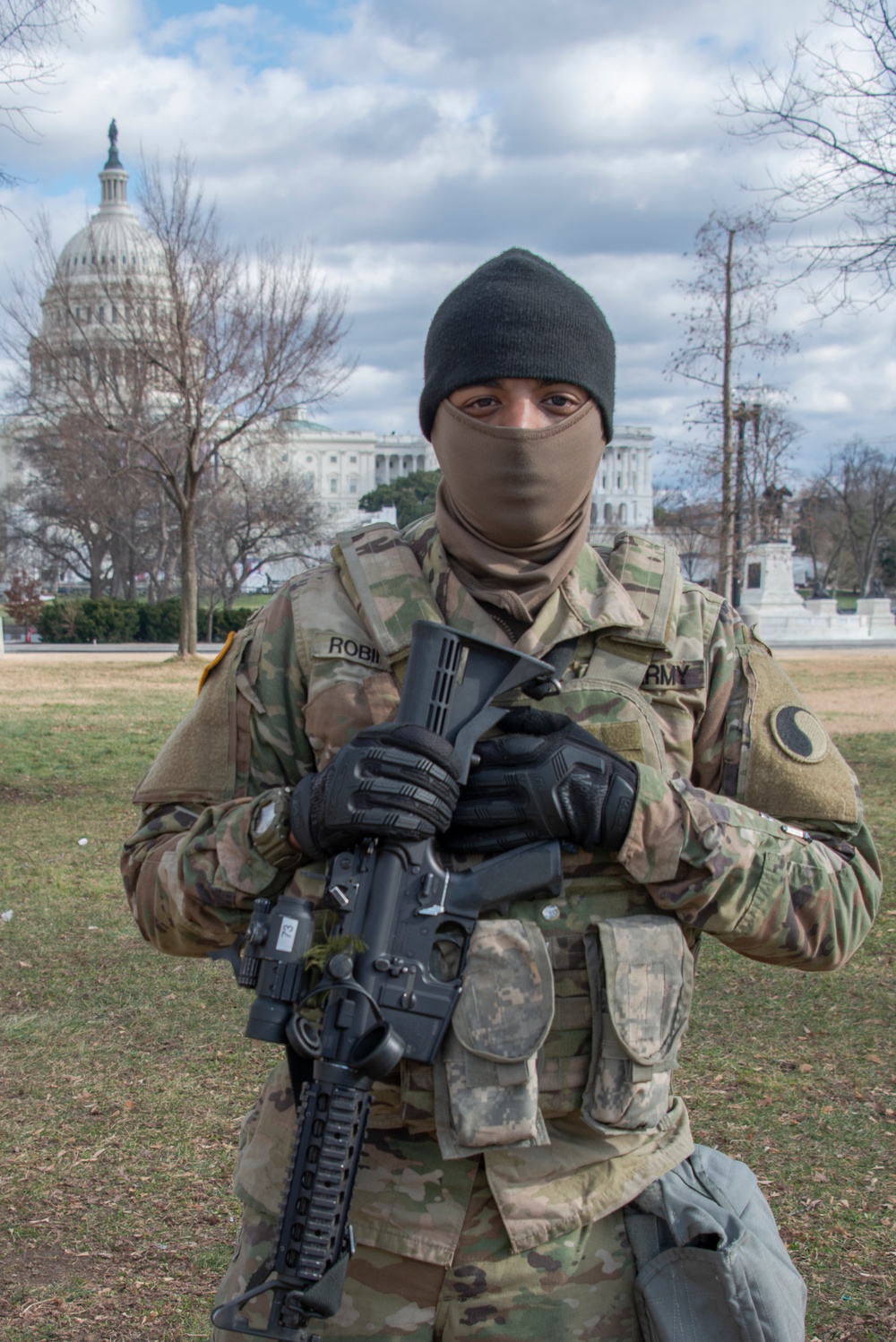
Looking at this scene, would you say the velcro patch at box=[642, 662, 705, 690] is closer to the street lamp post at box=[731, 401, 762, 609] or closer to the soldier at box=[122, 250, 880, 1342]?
the soldier at box=[122, 250, 880, 1342]

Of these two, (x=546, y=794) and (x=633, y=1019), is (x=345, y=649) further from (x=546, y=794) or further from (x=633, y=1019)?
(x=633, y=1019)

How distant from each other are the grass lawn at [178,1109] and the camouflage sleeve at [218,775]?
182 centimetres

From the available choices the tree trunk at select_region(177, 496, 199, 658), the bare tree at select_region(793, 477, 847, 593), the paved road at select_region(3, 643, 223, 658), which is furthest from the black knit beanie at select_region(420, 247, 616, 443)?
the bare tree at select_region(793, 477, 847, 593)

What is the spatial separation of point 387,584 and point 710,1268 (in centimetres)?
121

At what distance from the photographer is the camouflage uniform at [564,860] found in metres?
1.92

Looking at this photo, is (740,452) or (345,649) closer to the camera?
(345,649)

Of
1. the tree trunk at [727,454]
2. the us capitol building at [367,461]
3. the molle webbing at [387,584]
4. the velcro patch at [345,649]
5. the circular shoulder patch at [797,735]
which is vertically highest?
the us capitol building at [367,461]

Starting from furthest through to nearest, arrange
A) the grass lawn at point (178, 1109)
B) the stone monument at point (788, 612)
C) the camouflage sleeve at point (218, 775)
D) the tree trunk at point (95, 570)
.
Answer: the tree trunk at point (95, 570)
the stone monument at point (788, 612)
the grass lawn at point (178, 1109)
the camouflage sleeve at point (218, 775)

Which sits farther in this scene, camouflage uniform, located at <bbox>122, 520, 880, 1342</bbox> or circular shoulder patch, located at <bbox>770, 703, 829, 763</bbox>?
circular shoulder patch, located at <bbox>770, 703, 829, 763</bbox>

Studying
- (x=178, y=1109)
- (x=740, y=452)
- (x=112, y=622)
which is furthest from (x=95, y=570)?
(x=178, y=1109)

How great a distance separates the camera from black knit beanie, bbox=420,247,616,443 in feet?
6.99

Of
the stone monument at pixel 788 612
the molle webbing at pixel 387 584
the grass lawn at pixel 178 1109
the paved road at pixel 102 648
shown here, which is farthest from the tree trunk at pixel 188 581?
the molle webbing at pixel 387 584

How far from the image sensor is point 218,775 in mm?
2236

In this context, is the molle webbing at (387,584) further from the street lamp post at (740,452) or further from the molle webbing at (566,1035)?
the street lamp post at (740,452)
